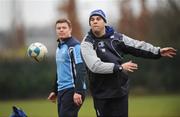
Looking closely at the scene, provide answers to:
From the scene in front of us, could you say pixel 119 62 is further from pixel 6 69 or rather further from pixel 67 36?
pixel 6 69

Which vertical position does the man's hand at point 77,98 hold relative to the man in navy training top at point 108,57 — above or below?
below

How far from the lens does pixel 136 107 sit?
2398cm

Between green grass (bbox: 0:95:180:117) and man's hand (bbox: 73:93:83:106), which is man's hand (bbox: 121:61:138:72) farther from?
green grass (bbox: 0:95:180:117)

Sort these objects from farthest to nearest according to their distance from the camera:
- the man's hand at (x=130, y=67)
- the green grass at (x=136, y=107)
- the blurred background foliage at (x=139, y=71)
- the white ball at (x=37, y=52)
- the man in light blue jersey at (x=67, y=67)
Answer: the blurred background foliage at (x=139, y=71) → the green grass at (x=136, y=107) → the white ball at (x=37, y=52) → the man in light blue jersey at (x=67, y=67) → the man's hand at (x=130, y=67)

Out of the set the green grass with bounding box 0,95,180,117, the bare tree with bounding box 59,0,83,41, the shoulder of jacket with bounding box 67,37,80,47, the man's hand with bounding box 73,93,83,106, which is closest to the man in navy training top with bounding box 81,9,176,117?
the man's hand with bounding box 73,93,83,106

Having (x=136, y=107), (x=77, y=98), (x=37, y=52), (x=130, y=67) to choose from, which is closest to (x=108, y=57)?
(x=130, y=67)

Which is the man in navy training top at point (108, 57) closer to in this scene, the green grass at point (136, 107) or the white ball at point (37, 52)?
the white ball at point (37, 52)

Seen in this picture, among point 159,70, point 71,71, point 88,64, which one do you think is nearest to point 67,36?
point 71,71

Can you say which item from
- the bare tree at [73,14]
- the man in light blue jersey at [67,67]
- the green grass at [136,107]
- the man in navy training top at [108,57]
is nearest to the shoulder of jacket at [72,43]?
the man in light blue jersey at [67,67]

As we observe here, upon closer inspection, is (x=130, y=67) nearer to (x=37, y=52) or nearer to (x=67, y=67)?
(x=67, y=67)

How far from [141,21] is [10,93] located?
1024cm

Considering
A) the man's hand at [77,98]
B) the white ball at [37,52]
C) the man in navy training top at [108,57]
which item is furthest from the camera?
the white ball at [37,52]

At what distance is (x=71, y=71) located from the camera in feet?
26.3

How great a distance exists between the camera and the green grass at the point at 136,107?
801 inches
